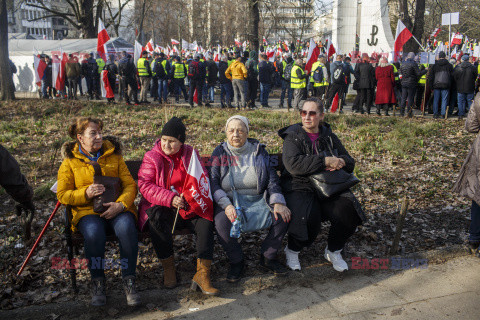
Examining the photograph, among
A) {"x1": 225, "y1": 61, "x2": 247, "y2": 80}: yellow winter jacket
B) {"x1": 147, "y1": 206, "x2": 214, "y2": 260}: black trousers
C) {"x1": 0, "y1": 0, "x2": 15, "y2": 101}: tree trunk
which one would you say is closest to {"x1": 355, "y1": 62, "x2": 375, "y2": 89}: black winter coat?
{"x1": 225, "y1": 61, "x2": 247, "y2": 80}: yellow winter jacket

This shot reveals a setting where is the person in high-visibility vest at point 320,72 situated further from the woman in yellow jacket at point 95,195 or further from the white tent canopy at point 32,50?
the white tent canopy at point 32,50

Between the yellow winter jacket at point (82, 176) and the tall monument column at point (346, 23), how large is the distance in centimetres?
1877

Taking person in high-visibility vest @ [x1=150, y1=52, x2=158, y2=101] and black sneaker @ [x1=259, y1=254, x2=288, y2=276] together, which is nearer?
black sneaker @ [x1=259, y1=254, x2=288, y2=276]

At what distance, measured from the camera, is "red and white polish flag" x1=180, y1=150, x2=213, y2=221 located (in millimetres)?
3764

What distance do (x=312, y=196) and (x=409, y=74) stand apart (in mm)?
9936

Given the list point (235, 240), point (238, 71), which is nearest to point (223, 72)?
point (238, 71)

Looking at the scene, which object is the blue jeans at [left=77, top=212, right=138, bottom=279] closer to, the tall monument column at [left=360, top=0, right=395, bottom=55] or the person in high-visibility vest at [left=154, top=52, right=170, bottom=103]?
the person in high-visibility vest at [left=154, top=52, right=170, bottom=103]

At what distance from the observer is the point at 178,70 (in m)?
16.1

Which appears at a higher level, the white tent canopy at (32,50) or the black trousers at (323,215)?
the white tent canopy at (32,50)

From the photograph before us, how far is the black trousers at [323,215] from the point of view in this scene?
13.2 ft

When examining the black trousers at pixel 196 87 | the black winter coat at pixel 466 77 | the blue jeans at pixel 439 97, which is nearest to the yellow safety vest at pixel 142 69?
the black trousers at pixel 196 87

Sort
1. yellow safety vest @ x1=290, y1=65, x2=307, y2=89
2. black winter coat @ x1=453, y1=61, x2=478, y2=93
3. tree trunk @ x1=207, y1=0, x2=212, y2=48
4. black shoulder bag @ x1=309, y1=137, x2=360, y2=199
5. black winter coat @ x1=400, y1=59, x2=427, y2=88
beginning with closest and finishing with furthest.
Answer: black shoulder bag @ x1=309, y1=137, x2=360, y2=199, black winter coat @ x1=453, y1=61, x2=478, y2=93, black winter coat @ x1=400, y1=59, x2=427, y2=88, yellow safety vest @ x1=290, y1=65, x2=307, y2=89, tree trunk @ x1=207, y1=0, x2=212, y2=48

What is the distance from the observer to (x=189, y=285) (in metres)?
3.83

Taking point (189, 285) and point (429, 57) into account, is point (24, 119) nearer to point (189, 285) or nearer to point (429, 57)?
point (189, 285)
